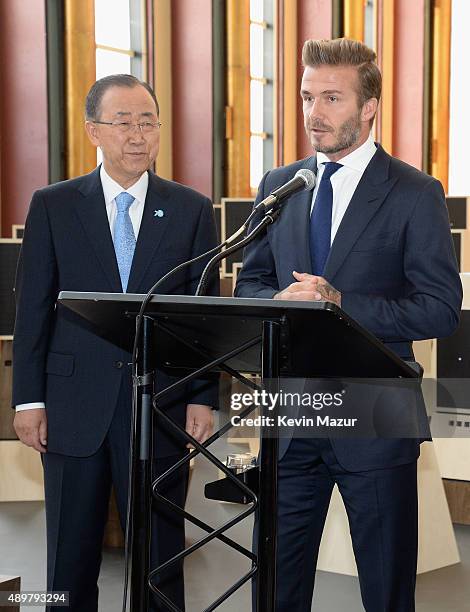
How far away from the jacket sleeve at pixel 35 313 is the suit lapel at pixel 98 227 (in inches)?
3.6

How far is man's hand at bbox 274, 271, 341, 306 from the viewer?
170cm

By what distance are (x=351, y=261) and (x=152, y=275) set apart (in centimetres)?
54

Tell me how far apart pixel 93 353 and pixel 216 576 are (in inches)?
59.8

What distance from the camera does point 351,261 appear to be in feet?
6.42

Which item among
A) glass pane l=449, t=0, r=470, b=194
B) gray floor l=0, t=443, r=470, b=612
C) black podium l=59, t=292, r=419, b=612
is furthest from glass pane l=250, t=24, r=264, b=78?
black podium l=59, t=292, r=419, b=612

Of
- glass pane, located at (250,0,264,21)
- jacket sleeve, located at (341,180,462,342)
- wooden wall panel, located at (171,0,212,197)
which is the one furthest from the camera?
glass pane, located at (250,0,264,21)

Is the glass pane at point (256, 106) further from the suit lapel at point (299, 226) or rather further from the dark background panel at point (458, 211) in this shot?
the suit lapel at point (299, 226)

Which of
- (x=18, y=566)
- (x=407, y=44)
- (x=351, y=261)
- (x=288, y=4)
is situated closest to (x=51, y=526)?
(x=351, y=261)

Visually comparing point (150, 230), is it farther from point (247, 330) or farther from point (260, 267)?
point (247, 330)

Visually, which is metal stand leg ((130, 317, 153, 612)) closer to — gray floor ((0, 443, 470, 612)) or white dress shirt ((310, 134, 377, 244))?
white dress shirt ((310, 134, 377, 244))

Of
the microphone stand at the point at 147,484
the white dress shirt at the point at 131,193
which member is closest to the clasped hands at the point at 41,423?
the white dress shirt at the point at 131,193

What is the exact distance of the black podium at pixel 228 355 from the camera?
5.02ft

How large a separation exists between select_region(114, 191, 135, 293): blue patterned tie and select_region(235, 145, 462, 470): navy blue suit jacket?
15.7 inches

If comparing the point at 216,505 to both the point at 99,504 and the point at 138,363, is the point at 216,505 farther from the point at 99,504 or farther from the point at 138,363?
the point at 138,363
